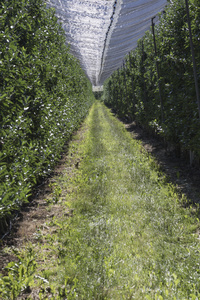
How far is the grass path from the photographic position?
7.39 feet

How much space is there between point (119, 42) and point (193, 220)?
8.50 meters

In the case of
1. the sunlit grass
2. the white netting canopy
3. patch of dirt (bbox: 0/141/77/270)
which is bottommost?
the sunlit grass

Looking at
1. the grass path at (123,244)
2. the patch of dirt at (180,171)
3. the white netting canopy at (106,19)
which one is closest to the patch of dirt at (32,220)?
the grass path at (123,244)

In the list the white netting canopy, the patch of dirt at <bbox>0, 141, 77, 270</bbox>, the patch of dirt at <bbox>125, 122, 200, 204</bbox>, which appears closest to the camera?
the patch of dirt at <bbox>0, 141, 77, 270</bbox>

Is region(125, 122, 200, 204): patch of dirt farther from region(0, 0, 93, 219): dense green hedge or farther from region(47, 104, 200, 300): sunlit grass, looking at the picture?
region(0, 0, 93, 219): dense green hedge

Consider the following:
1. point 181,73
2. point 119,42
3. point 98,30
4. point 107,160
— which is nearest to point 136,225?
point 107,160

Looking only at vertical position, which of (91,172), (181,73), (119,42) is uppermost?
(119,42)

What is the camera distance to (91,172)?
18.3ft

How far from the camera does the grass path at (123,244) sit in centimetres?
225

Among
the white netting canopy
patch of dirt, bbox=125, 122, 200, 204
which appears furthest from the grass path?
the white netting canopy

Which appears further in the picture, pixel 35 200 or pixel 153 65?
pixel 153 65

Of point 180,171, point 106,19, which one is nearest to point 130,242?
point 180,171

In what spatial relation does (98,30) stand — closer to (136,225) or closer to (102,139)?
(102,139)

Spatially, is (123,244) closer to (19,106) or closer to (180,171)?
(19,106)
